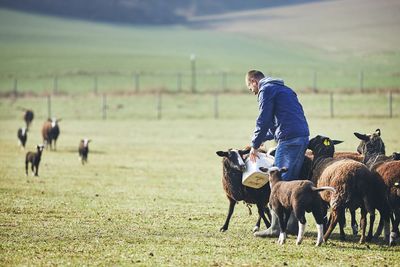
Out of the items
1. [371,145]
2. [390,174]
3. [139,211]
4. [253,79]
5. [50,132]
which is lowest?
[139,211]

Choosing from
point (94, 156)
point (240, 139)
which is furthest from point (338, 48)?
point (94, 156)

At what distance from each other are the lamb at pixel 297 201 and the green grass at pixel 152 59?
48.2m

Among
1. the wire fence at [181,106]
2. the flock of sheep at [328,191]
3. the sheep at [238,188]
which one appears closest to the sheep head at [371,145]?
the flock of sheep at [328,191]

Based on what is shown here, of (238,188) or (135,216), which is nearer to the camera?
(238,188)

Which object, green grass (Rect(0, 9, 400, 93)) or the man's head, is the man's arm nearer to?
the man's head

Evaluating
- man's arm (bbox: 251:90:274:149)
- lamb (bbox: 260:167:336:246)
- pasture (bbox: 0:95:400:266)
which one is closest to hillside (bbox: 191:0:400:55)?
pasture (bbox: 0:95:400:266)

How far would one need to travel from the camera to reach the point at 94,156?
29.8 metres

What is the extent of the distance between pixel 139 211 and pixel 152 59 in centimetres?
6979

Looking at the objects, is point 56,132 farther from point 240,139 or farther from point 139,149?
point 240,139

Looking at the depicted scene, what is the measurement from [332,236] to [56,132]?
2056 centimetres

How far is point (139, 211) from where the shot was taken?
1619 cm

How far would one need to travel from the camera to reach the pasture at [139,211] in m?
11.3

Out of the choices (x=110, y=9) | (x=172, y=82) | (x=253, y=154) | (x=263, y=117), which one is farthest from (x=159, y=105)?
(x=110, y=9)

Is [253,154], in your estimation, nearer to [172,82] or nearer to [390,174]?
A: [390,174]
